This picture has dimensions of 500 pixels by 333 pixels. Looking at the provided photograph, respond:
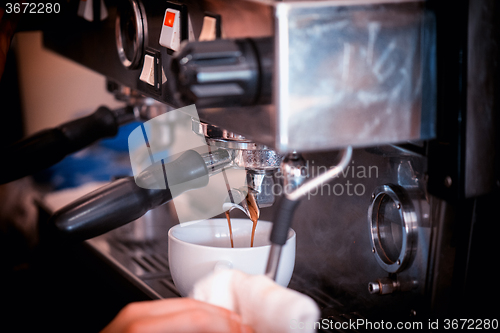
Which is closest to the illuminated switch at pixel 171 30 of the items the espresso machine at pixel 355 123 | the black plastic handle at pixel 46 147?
the espresso machine at pixel 355 123

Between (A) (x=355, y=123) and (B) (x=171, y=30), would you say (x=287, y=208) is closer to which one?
(A) (x=355, y=123)

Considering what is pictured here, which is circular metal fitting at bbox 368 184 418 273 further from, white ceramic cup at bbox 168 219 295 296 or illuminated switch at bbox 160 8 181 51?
illuminated switch at bbox 160 8 181 51

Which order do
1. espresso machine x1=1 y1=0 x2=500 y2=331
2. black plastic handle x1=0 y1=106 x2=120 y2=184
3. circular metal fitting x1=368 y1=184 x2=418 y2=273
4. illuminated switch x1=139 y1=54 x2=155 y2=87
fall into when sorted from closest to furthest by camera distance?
espresso machine x1=1 y1=0 x2=500 y2=331 < circular metal fitting x1=368 y1=184 x2=418 y2=273 < illuminated switch x1=139 y1=54 x2=155 y2=87 < black plastic handle x1=0 y1=106 x2=120 y2=184

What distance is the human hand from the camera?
321 mm

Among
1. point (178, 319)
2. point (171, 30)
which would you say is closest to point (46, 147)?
point (171, 30)

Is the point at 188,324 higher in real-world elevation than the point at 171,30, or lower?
lower

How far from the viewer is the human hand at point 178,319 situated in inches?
12.6

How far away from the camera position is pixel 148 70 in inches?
20.8

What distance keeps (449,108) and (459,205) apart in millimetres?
90

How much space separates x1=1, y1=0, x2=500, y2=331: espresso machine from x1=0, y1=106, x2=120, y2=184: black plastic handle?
0.89ft

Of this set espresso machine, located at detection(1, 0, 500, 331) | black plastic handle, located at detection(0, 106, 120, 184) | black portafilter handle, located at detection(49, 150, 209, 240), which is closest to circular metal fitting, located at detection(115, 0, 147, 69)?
espresso machine, located at detection(1, 0, 500, 331)

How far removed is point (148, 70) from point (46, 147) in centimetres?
35

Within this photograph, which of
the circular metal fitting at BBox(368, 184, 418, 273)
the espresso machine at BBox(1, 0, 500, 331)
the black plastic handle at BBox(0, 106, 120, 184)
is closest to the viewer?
the espresso machine at BBox(1, 0, 500, 331)

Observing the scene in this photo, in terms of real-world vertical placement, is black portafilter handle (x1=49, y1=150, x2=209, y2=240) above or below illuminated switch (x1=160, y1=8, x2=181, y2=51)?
below
